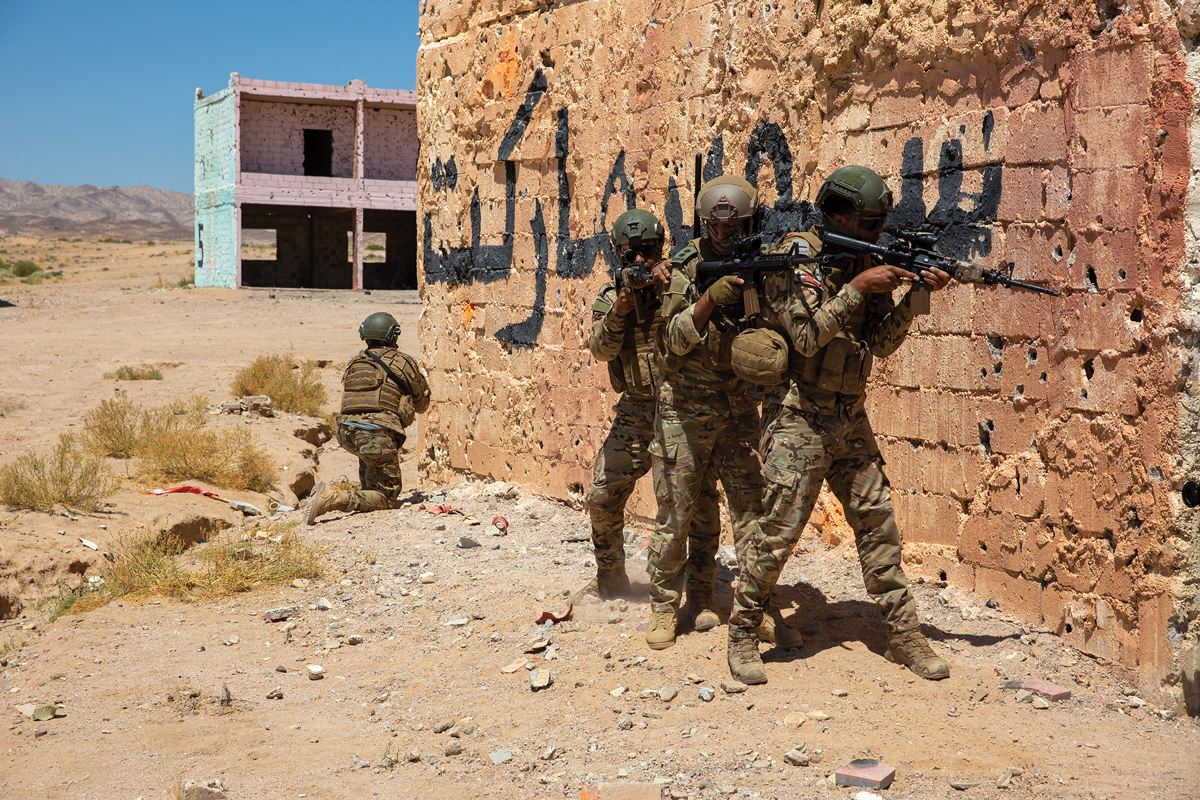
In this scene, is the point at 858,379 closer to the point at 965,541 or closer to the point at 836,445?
the point at 836,445

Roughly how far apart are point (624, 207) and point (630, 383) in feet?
6.75

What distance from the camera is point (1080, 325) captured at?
3.74 metres

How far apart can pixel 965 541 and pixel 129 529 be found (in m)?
5.09

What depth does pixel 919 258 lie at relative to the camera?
10.8 feet

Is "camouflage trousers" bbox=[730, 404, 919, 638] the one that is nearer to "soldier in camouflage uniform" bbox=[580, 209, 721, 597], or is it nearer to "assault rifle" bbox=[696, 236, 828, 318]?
"assault rifle" bbox=[696, 236, 828, 318]

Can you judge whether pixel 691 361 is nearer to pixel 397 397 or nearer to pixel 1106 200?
pixel 1106 200

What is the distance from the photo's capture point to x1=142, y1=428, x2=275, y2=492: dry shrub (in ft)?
26.4

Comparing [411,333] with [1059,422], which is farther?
[411,333]

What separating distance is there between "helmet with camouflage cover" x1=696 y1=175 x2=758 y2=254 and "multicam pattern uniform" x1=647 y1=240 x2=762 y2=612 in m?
0.10

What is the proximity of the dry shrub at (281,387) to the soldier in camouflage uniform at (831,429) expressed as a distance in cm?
909

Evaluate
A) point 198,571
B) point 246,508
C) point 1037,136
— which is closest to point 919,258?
point 1037,136

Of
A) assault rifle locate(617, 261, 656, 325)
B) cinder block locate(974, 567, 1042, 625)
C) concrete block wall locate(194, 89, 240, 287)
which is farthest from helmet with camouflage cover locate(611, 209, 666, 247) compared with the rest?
concrete block wall locate(194, 89, 240, 287)

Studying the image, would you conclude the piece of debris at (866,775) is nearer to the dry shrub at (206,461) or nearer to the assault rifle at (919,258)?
the assault rifle at (919,258)

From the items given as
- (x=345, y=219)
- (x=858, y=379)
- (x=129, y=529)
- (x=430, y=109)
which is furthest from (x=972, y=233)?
(x=345, y=219)
